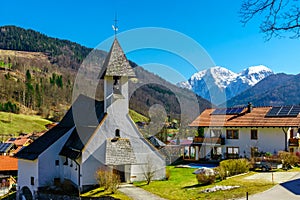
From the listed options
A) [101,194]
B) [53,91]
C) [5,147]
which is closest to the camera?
[101,194]

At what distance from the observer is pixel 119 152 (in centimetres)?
2473

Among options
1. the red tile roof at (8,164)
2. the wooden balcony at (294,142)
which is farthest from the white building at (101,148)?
the wooden balcony at (294,142)

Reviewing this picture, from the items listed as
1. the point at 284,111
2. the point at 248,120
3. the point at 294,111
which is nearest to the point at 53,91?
the point at 248,120

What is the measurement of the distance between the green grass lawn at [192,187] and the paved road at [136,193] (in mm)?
492

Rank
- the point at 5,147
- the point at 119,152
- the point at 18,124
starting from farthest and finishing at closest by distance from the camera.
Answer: the point at 18,124
the point at 5,147
the point at 119,152

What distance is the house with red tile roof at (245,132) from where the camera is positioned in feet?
104

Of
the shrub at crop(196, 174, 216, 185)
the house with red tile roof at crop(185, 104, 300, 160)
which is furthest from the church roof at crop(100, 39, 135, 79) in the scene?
the house with red tile roof at crop(185, 104, 300, 160)

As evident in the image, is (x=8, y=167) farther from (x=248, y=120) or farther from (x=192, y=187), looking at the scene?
(x=248, y=120)

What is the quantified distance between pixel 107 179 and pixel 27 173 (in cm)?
898

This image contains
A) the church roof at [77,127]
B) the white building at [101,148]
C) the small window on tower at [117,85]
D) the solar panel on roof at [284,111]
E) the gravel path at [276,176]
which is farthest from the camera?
the solar panel on roof at [284,111]

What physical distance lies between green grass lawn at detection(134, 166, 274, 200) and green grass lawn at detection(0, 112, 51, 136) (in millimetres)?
71184

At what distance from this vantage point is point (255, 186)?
763 inches

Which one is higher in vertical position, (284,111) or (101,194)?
(284,111)

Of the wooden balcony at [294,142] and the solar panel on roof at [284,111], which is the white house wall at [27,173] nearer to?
the wooden balcony at [294,142]
